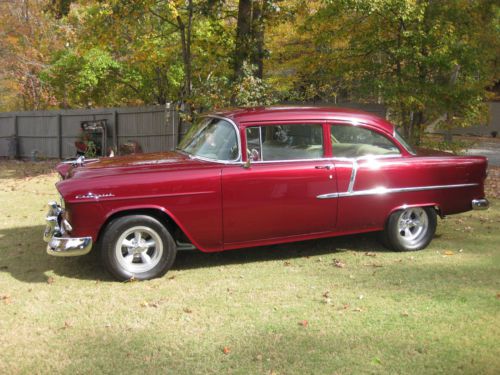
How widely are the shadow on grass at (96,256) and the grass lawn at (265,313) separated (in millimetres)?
15

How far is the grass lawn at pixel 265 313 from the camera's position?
11.8ft

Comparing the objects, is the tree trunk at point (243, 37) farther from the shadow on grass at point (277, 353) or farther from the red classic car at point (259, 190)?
the shadow on grass at point (277, 353)

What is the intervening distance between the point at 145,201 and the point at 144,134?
10890 mm

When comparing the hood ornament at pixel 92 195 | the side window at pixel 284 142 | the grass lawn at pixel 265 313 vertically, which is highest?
the side window at pixel 284 142

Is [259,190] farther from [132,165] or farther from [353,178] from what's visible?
[132,165]

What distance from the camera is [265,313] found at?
439 centimetres

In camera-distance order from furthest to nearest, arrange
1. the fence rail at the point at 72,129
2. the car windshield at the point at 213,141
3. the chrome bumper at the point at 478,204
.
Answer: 1. the fence rail at the point at 72,129
2. the chrome bumper at the point at 478,204
3. the car windshield at the point at 213,141

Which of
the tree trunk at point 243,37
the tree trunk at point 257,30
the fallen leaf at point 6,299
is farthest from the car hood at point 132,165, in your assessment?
the tree trunk at point 257,30

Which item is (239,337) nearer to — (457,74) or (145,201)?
(145,201)

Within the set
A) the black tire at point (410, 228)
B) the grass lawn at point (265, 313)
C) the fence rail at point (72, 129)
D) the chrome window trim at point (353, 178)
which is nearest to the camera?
the grass lawn at point (265, 313)

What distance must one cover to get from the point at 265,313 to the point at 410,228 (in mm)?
2694

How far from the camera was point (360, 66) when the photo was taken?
11805 mm

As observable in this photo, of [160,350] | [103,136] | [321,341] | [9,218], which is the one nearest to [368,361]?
[321,341]

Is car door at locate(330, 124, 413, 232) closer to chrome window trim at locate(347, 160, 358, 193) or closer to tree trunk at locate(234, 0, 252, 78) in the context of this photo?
chrome window trim at locate(347, 160, 358, 193)
